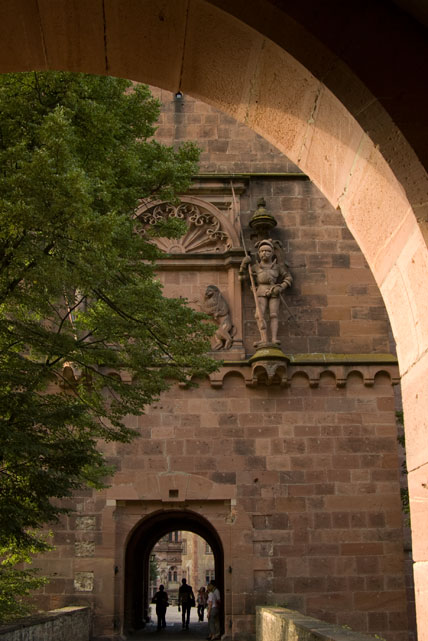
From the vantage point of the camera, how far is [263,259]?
14164 mm

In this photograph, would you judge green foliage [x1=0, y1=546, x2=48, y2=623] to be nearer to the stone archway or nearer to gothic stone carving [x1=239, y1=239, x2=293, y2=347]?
gothic stone carving [x1=239, y1=239, x2=293, y2=347]

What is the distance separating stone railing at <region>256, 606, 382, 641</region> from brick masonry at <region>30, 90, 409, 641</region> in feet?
4.07

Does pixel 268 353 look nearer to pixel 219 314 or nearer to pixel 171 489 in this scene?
pixel 219 314

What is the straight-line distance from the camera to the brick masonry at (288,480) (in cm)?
1274

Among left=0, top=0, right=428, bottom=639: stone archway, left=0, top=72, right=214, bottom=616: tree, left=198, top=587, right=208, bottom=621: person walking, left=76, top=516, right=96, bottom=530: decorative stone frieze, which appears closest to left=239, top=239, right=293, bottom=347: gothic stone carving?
left=76, top=516, right=96, bottom=530: decorative stone frieze

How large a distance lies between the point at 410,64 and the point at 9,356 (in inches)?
239

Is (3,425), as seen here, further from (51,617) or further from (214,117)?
(214,117)

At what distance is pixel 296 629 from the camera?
26.9 feet

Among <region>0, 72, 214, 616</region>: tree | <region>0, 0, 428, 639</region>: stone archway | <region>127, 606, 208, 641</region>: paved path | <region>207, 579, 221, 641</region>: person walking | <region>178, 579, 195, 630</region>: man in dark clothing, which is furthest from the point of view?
<region>178, 579, 195, 630</region>: man in dark clothing

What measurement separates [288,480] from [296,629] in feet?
16.8

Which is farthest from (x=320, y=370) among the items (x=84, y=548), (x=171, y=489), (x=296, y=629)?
(x=296, y=629)

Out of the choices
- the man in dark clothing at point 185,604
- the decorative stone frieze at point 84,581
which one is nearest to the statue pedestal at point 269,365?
the decorative stone frieze at point 84,581

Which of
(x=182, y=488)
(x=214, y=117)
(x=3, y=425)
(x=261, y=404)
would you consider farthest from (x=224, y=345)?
(x=3, y=425)

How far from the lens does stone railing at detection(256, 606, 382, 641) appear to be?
6.71 meters
